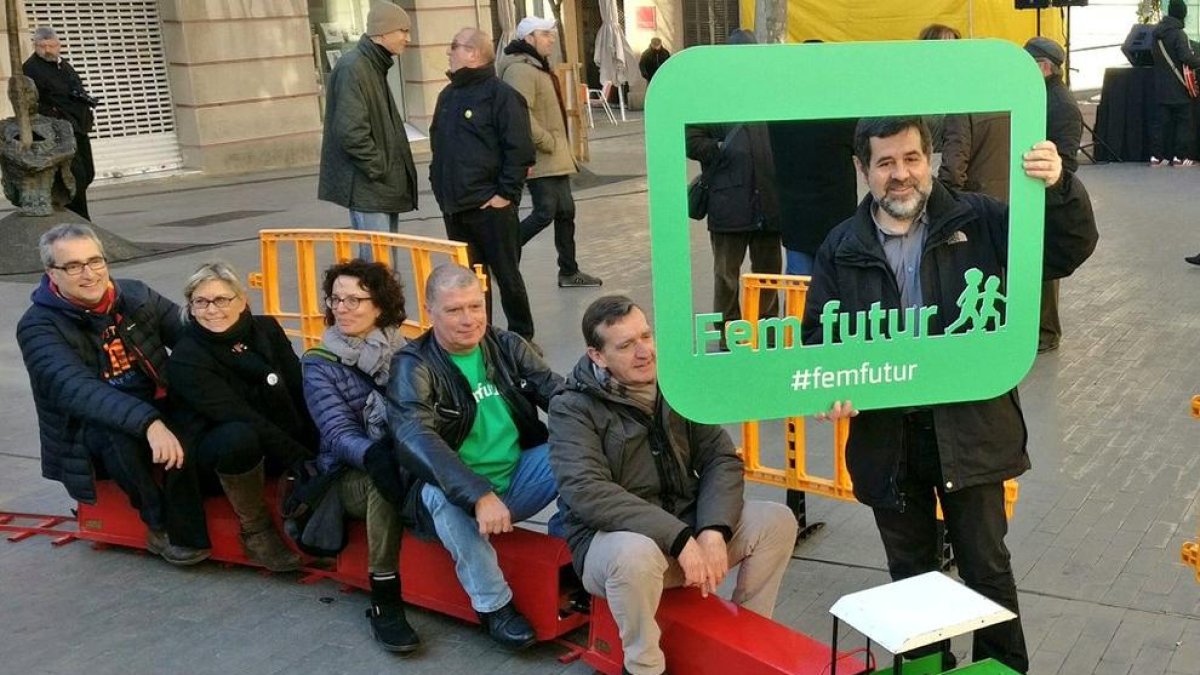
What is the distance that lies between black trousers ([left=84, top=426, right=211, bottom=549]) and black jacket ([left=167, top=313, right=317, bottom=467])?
0.18 m

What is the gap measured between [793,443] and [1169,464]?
1.80 metres

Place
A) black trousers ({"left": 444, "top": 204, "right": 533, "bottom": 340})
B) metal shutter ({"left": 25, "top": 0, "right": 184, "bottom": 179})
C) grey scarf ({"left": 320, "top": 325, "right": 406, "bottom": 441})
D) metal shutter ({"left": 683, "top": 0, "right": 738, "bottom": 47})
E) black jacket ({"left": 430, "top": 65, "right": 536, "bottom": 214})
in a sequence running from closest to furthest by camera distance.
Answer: grey scarf ({"left": 320, "top": 325, "right": 406, "bottom": 441}) → black jacket ({"left": 430, "top": 65, "right": 536, "bottom": 214}) → black trousers ({"left": 444, "top": 204, "right": 533, "bottom": 340}) → metal shutter ({"left": 25, "top": 0, "right": 184, "bottom": 179}) → metal shutter ({"left": 683, "top": 0, "right": 738, "bottom": 47})

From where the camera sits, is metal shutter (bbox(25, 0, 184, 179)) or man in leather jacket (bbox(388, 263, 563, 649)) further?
metal shutter (bbox(25, 0, 184, 179))

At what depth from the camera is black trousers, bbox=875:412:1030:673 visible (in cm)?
339

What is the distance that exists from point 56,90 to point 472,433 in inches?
374

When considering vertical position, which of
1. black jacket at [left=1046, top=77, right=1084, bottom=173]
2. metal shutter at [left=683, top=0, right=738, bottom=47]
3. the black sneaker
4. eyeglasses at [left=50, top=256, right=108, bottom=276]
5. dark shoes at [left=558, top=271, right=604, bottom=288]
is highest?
metal shutter at [left=683, top=0, right=738, bottom=47]

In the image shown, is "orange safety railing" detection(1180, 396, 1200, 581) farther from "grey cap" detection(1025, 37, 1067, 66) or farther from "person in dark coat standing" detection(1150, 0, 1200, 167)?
"person in dark coat standing" detection(1150, 0, 1200, 167)

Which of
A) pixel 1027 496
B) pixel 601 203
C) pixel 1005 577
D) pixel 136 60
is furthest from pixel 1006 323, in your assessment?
pixel 136 60

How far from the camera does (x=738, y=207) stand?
716 cm

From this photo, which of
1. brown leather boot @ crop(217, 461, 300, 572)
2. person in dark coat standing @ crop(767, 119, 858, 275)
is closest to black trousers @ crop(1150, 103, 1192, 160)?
person in dark coat standing @ crop(767, 119, 858, 275)

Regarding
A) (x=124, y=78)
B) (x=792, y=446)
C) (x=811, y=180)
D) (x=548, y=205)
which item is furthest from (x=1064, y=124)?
(x=124, y=78)

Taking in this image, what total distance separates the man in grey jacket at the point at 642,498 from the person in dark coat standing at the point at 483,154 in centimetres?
381

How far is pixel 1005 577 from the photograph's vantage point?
3.47 meters

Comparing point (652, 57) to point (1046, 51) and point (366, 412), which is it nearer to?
point (1046, 51)
